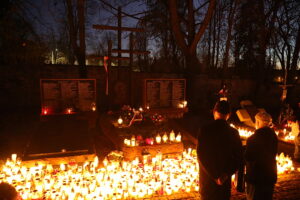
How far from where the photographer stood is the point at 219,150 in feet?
11.0

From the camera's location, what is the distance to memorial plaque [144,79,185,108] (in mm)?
11703

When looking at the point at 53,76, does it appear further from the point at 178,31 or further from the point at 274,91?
the point at 274,91

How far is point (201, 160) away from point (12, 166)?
17.8 feet

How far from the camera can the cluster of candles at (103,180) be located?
5.08 meters

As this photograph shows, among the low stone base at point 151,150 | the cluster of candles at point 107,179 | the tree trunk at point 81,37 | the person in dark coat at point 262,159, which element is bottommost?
the cluster of candles at point 107,179

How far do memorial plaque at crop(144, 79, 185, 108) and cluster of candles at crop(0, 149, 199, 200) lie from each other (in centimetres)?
533

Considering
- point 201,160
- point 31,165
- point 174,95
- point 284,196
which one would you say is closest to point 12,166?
point 31,165

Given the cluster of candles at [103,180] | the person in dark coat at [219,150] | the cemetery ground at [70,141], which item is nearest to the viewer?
the person in dark coat at [219,150]

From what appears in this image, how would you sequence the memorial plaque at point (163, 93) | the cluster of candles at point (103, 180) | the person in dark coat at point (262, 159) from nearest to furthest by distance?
the person in dark coat at point (262, 159) < the cluster of candles at point (103, 180) < the memorial plaque at point (163, 93)

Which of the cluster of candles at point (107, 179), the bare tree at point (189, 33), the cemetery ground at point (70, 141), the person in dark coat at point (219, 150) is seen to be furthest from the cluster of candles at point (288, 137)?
the person in dark coat at point (219, 150)

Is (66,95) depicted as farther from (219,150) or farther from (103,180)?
(219,150)

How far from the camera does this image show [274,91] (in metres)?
20.2

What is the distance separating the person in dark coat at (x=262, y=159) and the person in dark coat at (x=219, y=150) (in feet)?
1.49

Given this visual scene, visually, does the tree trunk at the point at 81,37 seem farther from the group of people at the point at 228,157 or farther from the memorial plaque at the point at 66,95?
the group of people at the point at 228,157
